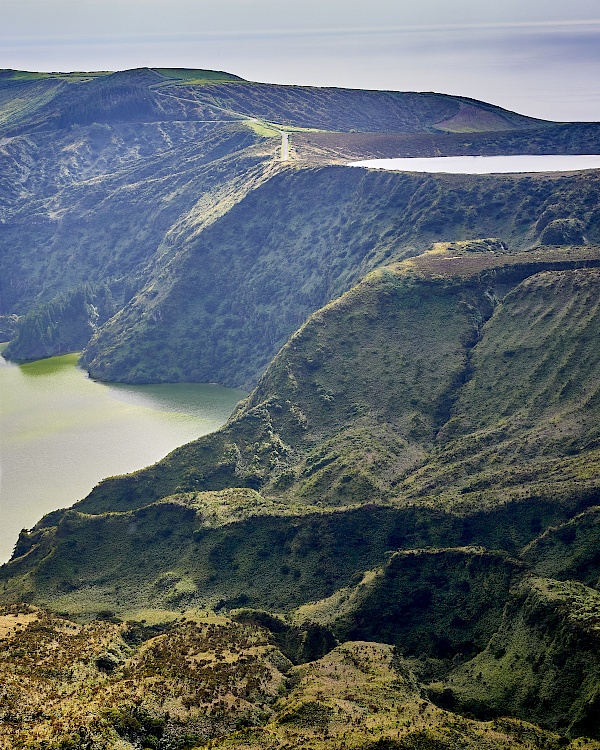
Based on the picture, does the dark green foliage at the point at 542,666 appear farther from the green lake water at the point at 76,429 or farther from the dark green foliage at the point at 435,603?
the green lake water at the point at 76,429

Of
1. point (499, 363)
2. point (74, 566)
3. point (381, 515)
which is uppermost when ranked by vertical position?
point (499, 363)

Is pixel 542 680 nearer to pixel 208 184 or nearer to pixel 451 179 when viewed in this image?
pixel 451 179

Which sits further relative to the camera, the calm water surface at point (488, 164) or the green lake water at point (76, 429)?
the calm water surface at point (488, 164)

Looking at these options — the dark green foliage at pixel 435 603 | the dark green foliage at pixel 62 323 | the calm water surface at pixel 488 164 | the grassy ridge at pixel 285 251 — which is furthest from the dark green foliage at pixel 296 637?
the dark green foliage at pixel 62 323

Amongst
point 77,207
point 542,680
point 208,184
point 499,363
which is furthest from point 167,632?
point 77,207

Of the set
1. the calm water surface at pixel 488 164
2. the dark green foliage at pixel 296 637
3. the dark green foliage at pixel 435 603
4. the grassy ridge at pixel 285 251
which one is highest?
the calm water surface at pixel 488 164

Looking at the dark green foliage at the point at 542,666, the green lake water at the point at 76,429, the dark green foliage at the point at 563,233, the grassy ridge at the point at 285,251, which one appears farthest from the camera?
the grassy ridge at the point at 285,251

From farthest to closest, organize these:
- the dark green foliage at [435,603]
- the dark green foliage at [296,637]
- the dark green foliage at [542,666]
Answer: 1. the dark green foliage at [296,637]
2. the dark green foliage at [435,603]
3. the dark green foliage at [542,666]
